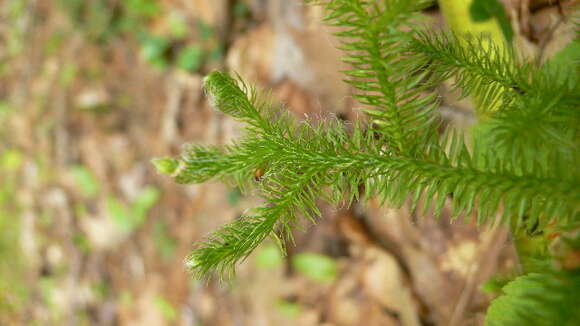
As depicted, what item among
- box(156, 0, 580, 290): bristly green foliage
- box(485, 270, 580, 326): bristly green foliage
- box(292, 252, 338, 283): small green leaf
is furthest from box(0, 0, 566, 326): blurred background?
box(485, 270, 580, 326): bristly green foliage

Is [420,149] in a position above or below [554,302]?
above

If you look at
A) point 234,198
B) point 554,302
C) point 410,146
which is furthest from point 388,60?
point 234,198

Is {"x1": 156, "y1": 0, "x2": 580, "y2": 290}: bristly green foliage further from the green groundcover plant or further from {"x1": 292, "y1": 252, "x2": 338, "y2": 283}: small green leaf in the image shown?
{"x1": 292, "y1": 252, "x2": 338, "y2": 283}: small green leaf

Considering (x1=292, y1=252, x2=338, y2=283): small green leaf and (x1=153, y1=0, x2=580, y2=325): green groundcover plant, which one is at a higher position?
(x1=153, y1=0, x2=580, y2=325): green groundcover plant

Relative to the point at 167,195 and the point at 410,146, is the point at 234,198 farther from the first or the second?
the point at 410,146

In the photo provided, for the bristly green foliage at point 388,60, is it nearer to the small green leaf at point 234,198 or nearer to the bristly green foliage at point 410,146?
the bristly green foliage at point 410,146
